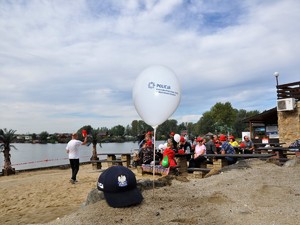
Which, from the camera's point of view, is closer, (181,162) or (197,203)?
(197,203)

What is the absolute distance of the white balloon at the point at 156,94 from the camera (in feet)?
18.4

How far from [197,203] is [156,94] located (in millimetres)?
2039

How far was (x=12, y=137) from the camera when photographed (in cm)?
1554

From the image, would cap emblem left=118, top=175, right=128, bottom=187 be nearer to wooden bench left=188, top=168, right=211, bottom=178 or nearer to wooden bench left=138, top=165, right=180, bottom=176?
wooden bench left=138, top=165, right=180, bottom=176

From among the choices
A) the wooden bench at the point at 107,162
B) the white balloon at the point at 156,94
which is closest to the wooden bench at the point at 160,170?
the wooden bench at the point at 107,162

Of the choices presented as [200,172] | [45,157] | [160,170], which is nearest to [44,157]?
[45,157]

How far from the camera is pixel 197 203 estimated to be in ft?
15.0

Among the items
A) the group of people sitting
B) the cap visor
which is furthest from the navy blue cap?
the group of people sitting

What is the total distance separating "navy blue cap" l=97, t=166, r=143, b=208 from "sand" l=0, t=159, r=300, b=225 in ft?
0.46

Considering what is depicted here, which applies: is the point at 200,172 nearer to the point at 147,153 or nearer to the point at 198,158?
the point at 198,158

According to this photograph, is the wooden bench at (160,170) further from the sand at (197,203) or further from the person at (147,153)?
the sand at (197,203)

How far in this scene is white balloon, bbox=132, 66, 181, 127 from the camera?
18.4 ft

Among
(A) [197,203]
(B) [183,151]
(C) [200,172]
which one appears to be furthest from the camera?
(B) [183,151]

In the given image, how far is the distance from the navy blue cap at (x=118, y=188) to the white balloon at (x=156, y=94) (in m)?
1.80
